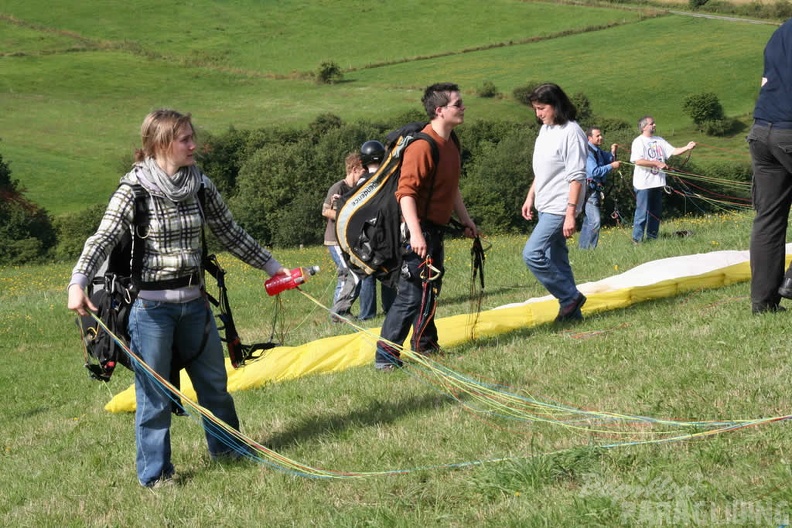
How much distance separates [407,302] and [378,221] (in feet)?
2.27

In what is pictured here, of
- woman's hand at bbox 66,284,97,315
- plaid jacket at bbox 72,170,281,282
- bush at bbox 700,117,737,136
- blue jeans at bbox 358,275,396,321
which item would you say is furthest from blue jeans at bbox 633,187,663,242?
bush at bbox 700,117,737,136

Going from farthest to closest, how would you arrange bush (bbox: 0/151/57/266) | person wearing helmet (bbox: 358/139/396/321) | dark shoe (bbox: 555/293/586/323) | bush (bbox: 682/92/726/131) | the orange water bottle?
1. bush (bbox: 682/92/726/131)
2. bush (bbox: 0/151/57/266)
3. person wearing helmet (bbox: 358/139/396/321)
4. dark shoe (bbox: 555/293/586/323)
5. the orange water bottle

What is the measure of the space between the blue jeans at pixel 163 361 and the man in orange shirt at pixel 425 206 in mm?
→ 1686

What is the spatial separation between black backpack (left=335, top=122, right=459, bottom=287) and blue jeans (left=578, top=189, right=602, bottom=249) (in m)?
8.69

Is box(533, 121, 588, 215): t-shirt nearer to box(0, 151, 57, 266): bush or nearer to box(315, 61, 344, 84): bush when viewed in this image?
box(0, 151, 57, 266): bush

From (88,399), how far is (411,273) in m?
4.11

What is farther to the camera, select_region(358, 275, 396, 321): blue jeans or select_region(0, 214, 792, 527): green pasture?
select_region(358, 275, 396, 321): blue jeans

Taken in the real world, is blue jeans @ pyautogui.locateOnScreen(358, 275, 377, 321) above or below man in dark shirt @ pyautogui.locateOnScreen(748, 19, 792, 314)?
below

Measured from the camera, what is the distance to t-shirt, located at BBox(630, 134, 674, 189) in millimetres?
14789

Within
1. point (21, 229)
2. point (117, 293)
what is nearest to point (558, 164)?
point (117, 293)

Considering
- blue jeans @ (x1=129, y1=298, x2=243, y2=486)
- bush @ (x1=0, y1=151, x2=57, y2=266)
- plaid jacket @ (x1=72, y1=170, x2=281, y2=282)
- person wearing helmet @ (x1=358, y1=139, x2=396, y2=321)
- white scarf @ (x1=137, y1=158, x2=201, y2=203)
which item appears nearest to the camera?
plaid jacket @ (x1=72, y1=170, x2=281, y2=282)

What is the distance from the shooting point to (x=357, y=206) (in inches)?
274

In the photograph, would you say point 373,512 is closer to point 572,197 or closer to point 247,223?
point 572,197

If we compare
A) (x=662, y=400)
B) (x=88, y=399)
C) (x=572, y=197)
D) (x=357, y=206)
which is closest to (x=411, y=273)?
(x=357, y=206)
